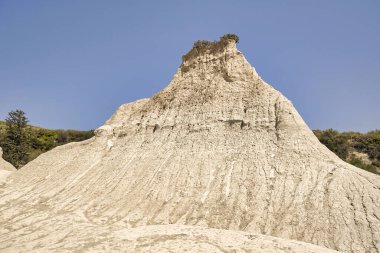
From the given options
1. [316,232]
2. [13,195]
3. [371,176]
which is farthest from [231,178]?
[13,195]

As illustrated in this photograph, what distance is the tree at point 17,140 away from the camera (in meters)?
46.7

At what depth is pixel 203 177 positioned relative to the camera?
20578mm

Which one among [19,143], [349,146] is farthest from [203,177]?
[19,143]

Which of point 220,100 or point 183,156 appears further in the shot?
point 220,100

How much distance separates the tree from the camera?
4672cm

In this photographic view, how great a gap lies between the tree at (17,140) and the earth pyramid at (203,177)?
20.0m

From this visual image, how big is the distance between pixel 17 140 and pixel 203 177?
119 ft

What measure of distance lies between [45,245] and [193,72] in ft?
55.1

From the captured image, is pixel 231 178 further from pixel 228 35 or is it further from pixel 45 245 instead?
pixel 228 35

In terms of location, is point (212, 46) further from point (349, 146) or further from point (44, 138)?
point (44, 138)

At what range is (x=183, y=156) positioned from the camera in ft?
73.7

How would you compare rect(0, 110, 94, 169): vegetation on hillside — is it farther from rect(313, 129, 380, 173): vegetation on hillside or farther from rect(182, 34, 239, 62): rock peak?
rect(313, 129, 380, 173): vegetation on hillside

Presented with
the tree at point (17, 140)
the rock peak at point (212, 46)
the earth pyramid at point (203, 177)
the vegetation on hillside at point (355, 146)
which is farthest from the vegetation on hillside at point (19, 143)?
the vegetation on hillside at point (355, 146)

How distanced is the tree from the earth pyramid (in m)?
20.0
